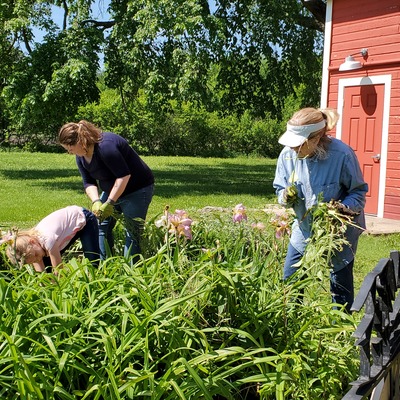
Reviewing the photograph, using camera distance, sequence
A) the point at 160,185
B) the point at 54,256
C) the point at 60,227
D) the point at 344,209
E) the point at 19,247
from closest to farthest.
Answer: the point at 344,209
the point at 19,247
the point at 54,256
the point at 60,227
the point at 160,185

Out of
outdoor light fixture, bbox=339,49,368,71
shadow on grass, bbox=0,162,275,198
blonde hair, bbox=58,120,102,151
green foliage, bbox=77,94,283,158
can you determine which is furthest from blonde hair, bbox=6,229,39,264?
green foliage, bbox=77,94,283,158

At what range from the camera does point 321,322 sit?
2.62 m

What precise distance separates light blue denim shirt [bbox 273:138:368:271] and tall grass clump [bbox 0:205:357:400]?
32.8 inches

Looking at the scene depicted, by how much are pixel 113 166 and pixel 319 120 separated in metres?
1.90

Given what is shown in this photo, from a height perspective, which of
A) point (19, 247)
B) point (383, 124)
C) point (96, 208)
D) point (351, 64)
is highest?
point (351, 64)

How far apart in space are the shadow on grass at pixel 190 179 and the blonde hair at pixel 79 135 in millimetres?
9339

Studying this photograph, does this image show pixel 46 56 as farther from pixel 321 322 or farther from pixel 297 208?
pixel 321 322

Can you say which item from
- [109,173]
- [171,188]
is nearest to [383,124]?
[171,188]

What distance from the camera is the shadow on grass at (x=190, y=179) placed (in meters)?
15.8

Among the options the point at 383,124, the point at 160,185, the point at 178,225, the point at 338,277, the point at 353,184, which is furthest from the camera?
the point at 160,185

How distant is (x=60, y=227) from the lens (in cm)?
439

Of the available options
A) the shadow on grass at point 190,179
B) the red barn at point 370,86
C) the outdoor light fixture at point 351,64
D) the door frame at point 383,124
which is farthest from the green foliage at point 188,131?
the door frame at point 383,124

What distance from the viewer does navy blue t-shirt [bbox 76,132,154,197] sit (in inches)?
191

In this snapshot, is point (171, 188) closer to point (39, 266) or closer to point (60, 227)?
point (60, 227)
